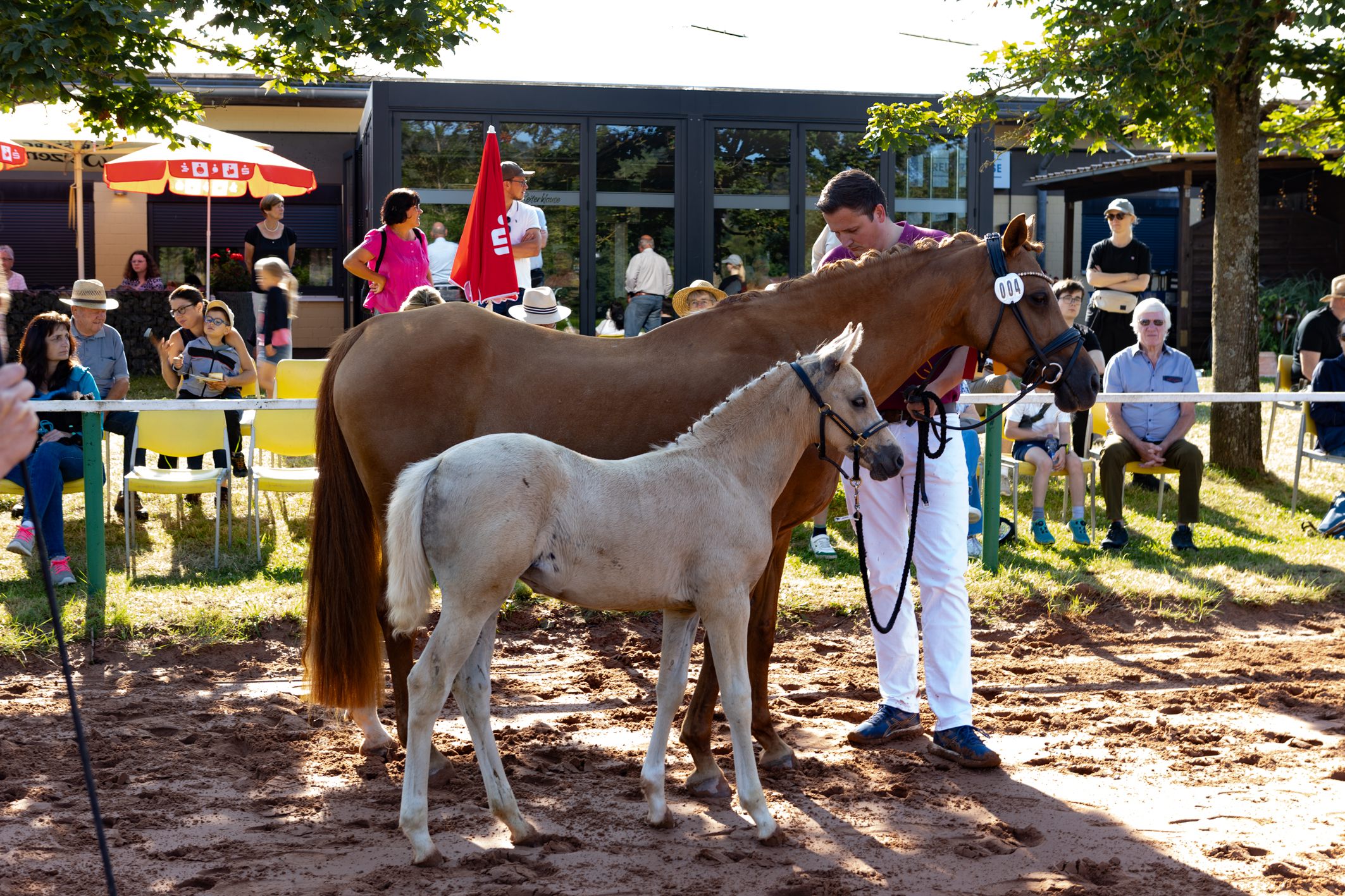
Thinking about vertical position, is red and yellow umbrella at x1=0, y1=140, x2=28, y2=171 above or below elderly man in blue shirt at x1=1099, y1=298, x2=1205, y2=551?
above

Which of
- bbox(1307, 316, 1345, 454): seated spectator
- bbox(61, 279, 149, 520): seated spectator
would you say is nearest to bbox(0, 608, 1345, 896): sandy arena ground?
bbox(61, 279, 149, 520): seated spectator

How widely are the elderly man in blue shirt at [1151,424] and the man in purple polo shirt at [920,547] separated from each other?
401cm

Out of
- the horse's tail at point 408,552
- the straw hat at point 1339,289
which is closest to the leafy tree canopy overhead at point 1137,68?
the straw hat at point 1339,289

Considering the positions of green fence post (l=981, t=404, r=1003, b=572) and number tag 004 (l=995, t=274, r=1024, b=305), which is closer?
number tag 004 (l=995, t=274, r=1024, b=305)

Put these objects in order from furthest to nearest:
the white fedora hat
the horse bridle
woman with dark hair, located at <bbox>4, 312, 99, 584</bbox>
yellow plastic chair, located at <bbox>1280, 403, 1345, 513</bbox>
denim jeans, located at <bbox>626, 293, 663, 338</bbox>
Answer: denim jeans, located at <bbox>626, 293, 663, 338</bbox>
yellow plastic chair, located at <bbox>1280, 403, 1345, 513</bbox>
the white fedora hat
woman with dark hair, located at <bbox>4, 312, 99, 584</bbox>
the horse bridle

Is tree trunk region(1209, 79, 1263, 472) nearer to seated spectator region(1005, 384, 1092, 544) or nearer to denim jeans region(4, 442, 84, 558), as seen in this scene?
seated spectator region(1005, 384, 1092, 544)

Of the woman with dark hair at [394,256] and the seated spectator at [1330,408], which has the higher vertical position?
the woman with dark hair at [394,256]

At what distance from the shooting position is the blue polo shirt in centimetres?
887

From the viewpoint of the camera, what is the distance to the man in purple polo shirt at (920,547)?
4.69m

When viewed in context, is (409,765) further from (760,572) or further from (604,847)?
(760,572)

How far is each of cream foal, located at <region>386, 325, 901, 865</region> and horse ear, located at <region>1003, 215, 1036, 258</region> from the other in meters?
0.85

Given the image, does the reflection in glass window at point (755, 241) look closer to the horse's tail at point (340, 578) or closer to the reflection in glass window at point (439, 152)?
the reflection in glass window at point (439, 152)

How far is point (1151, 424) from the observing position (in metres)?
8.88

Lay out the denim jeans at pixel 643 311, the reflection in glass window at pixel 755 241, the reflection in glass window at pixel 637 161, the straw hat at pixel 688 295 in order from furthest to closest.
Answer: the reflection in glass window at pixel 755 241
the reflection in glass window at pixel 637 161
the denim jeans at pixel 643 311
the straw hat at pixel 688 295
